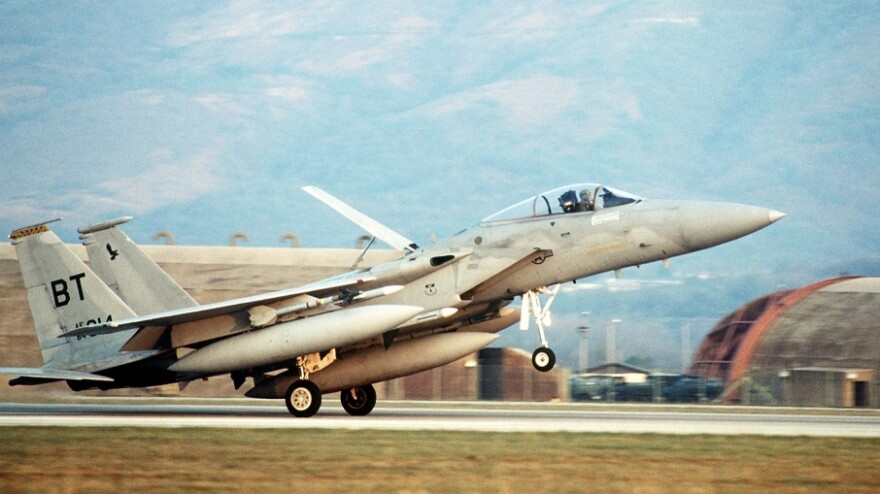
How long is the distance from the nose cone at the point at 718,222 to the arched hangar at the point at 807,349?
54.9 feet

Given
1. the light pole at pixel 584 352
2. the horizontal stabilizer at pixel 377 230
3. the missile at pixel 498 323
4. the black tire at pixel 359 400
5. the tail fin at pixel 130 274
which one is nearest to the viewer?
the missile at pixel 498 323

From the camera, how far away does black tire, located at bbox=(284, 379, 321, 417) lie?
20.2 metres

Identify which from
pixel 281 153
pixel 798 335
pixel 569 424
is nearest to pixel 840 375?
pixel 798 335

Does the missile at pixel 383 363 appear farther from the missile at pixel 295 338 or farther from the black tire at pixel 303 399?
the missile at pixel 295 338

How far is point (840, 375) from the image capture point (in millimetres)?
34969

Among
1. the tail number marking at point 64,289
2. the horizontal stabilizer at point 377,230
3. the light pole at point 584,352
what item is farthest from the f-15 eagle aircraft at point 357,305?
the light pole at point 584,352

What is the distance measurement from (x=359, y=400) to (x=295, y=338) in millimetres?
3022

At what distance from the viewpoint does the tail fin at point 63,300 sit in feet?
67.9

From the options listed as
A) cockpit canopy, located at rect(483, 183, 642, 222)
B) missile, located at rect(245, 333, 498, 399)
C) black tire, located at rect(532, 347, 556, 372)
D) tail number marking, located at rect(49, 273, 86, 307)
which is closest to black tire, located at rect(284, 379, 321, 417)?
missile, located at rect(245, 333, 498, 399)

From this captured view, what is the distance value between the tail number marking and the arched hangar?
21044 millimetres

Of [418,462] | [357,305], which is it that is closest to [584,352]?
[357,305]

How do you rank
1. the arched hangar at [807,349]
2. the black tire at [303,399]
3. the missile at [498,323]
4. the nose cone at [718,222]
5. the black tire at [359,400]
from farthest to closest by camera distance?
the arched hangar at [807,349], the black tire at [359,400], the missile at [498,323], the black tire at [303,399], the nose cone at [718,222]

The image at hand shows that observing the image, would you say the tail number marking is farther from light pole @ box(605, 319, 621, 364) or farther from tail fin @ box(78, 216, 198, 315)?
light pole @ box(605, 319, 621, 364)

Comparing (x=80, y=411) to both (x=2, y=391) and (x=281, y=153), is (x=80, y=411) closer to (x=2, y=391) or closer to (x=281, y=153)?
(x=2, y=391)
